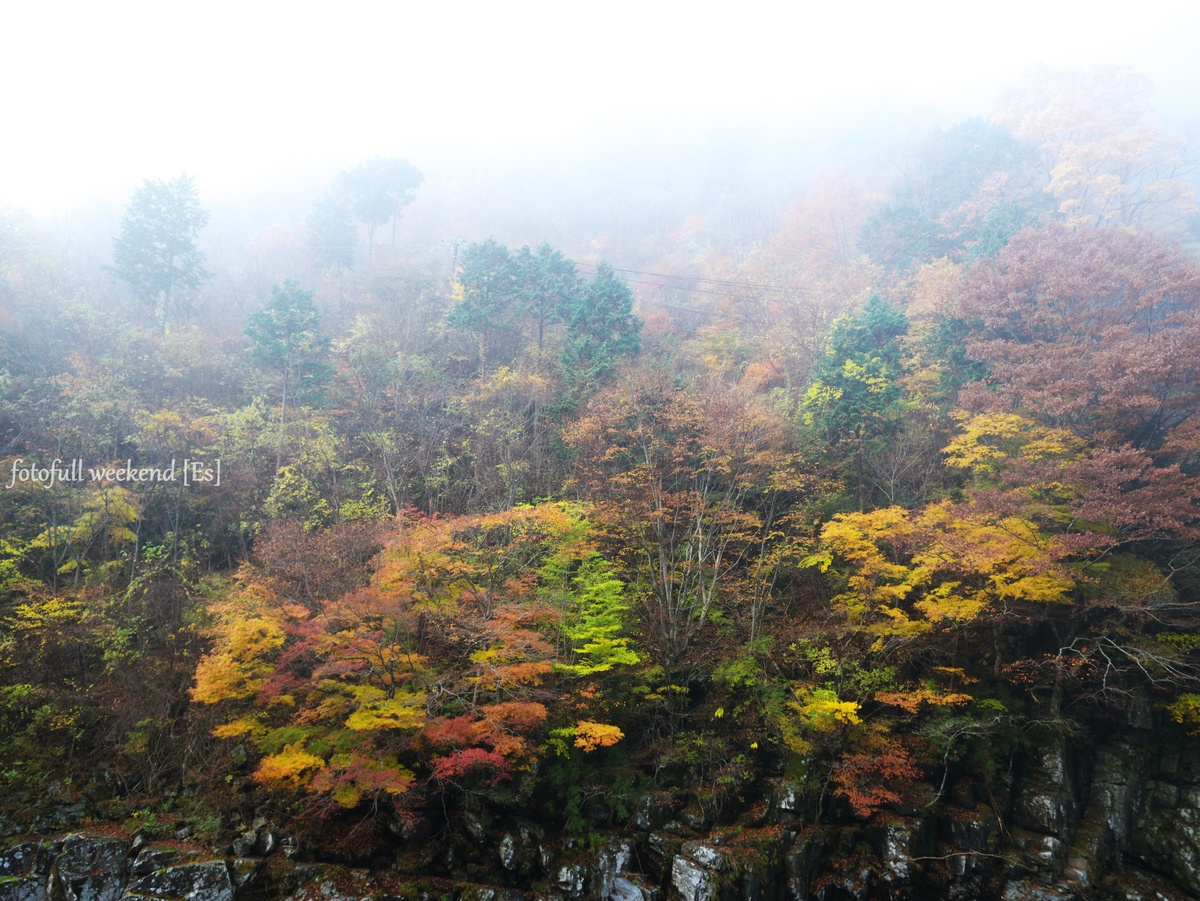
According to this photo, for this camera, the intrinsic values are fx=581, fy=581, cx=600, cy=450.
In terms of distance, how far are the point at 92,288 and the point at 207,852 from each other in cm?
3327

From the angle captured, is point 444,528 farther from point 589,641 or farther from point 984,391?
point 984,391

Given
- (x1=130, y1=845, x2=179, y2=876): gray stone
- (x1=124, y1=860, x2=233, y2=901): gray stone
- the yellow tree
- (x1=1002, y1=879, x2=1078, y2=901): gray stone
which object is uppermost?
the yellow tree

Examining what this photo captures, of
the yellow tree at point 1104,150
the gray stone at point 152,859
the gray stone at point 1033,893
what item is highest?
the yellow tree at point 1104,150

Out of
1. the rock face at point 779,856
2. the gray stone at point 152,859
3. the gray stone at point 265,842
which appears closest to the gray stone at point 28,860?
the rock face at point 779,856

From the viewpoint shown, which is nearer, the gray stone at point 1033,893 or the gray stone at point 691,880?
the gray stone at point 691,880

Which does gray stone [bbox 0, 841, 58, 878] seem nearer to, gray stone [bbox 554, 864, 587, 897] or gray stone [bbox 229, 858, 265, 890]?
gray stone [bbox 229, 858, 265, 890]

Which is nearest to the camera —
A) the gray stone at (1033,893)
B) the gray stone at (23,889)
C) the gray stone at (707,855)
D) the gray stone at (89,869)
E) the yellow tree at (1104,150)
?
the gray stone at (23,889)

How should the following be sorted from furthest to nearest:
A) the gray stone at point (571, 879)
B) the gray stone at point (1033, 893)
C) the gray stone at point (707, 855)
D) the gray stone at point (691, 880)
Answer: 1. the gray stone at point (571, 879)
2. the gray stone at point (707, 855)
3. the gray stone at point (1033, 893)
4. the gray stone at point (691, 880)

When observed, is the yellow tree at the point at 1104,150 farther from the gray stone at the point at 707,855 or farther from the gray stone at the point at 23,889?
the gray stone at the point at 23,889

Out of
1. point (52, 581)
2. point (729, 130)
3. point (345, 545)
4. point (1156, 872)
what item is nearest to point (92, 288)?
point (52, 581)

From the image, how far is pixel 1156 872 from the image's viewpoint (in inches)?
485

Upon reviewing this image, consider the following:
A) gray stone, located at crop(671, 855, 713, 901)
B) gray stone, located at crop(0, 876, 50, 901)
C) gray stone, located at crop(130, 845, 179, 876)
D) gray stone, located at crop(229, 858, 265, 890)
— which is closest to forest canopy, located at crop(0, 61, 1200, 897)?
gray stone, located at crop(130, 845, 179, 876)

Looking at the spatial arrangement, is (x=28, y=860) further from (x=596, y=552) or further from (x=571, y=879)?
(x=596, y=552)

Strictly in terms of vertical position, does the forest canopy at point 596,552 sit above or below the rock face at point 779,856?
above
